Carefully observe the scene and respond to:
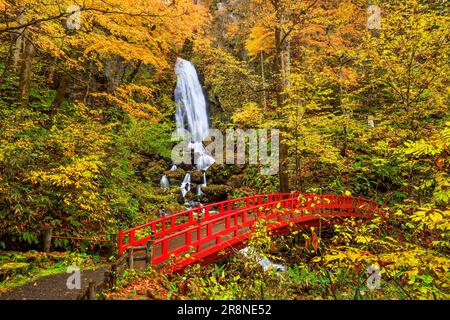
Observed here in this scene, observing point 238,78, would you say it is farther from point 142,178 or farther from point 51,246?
point 51,246

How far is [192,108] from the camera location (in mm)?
22625

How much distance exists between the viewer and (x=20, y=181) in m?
8.54

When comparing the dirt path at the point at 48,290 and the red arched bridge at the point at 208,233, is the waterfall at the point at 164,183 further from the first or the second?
the dirt path at the point at 48,290

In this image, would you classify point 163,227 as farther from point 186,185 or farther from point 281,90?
point 186,185

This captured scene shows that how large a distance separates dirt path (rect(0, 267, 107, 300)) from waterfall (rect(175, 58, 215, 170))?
12.9 m

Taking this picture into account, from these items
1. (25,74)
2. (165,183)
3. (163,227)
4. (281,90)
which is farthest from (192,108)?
(163,227)

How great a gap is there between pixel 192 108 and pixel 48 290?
17.8m

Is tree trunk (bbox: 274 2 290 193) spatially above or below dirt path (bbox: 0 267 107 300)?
above

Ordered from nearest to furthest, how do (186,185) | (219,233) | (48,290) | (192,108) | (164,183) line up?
(48,290)
(219,233)
(164,183)
(186,185)
(192,108)

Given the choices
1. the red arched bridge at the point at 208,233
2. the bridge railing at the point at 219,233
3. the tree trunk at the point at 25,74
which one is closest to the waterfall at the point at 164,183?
the red arched bridge at the point at 208,233

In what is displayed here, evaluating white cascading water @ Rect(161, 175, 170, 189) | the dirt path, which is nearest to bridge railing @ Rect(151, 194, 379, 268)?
the dirt path

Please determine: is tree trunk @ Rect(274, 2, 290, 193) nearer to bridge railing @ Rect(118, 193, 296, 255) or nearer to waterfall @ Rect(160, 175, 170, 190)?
bridge railing @ Rect(118, 193, 296, 255)

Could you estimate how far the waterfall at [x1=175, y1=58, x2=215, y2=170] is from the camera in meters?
20.7
